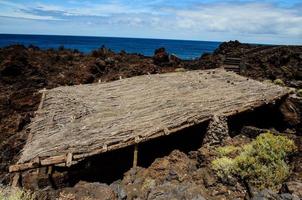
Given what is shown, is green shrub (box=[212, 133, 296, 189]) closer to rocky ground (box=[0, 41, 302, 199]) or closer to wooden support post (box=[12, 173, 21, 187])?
rocky ground (box=[0, 41, 302, 199])

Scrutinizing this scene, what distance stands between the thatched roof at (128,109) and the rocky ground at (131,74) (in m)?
1.03

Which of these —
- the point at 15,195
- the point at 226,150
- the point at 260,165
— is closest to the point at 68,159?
the point at 15,195

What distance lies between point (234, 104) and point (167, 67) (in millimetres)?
18193

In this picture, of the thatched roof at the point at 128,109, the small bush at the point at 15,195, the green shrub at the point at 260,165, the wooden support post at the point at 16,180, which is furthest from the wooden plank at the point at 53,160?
the green shrub at the point at 260,165

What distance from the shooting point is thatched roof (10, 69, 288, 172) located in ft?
34.5

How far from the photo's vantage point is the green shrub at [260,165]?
10.6m

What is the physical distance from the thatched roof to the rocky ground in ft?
3.37

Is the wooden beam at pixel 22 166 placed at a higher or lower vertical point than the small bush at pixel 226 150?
higher

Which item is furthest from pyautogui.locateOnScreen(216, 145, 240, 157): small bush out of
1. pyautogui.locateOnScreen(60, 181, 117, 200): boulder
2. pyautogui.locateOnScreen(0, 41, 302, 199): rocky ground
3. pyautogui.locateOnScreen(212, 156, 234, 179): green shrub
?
pyautogui.locateOnScreen(60, 181, 117, 200): boulder

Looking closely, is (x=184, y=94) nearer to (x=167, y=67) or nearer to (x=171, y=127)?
(x=171, y=127)

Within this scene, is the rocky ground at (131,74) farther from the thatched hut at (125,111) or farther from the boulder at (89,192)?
the thatched hut at (125,111)

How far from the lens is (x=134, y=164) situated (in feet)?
37.5

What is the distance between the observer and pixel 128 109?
43.3 ft

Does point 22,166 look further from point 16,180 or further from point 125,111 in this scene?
point 125,111
